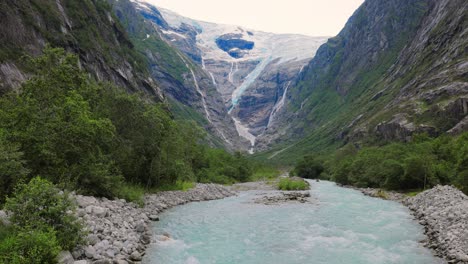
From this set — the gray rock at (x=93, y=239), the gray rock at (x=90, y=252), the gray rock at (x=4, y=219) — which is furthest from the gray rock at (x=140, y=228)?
the gray rock at (x=4, y=219)

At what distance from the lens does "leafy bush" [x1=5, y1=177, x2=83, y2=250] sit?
49.1ft

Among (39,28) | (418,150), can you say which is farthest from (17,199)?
(418,150)

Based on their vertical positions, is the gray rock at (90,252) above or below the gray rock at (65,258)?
below

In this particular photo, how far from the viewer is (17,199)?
15188mm

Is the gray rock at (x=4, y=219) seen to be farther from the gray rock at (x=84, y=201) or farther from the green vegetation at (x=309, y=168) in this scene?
the green vegetation at (x=309, y=168)

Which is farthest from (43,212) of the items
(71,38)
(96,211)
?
(71,38)

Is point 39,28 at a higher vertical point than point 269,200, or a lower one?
higher

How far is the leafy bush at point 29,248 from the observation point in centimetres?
1308

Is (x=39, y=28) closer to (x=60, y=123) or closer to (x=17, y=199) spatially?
(x=60, y=123)

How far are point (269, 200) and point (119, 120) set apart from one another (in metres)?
24.5

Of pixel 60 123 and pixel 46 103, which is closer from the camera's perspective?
pixel 60 123

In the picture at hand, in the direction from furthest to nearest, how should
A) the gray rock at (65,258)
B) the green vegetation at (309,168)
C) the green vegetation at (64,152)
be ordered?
the green vegetation at (309,168) < the green vegetation at (64,152) < the gray rock at (65,258)

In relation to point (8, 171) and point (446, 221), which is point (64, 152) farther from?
point (446, 221)

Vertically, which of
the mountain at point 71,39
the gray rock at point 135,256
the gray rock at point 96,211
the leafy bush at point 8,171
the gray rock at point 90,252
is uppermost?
the mountain at point 71,39
